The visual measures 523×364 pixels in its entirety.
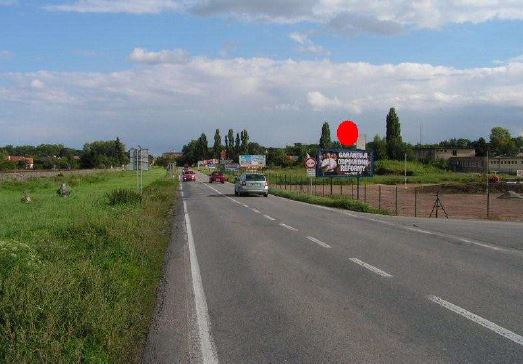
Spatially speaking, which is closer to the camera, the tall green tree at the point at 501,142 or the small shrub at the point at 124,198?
the small shrub at the point at 124,198

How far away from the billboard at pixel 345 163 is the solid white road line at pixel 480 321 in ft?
105

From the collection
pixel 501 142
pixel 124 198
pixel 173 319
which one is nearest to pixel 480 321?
pixel 173 319

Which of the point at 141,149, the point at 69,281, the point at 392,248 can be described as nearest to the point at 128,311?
the point at 69,281

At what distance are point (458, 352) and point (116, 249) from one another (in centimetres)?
759

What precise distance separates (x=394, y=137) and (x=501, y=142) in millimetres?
66758

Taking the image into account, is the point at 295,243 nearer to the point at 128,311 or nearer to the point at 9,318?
the point at 128,311

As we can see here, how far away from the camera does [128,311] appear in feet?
21.9

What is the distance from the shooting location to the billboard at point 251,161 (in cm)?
10856

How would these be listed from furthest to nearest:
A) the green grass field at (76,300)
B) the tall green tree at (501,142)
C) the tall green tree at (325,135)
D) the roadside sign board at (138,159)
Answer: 1. the tall green tree at (501,142)
2. the tall green tree at (325,135)
3. the roadside sign board at (138,159)
4. the green grass field at (76,300)

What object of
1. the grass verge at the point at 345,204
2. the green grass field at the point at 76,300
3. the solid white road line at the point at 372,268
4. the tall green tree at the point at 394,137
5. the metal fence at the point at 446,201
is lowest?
the metal fence at the point at 446,201

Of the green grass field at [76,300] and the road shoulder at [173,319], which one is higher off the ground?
the green grass field at [76,300]

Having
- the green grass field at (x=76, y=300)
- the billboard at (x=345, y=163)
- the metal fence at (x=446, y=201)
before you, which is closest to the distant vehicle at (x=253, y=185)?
the billboard at (x=345, y=163)

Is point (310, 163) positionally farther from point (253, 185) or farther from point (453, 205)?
point (453, 205)

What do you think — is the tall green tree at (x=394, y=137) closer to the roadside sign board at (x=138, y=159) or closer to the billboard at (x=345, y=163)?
the billboard at (x=345, y=163)
